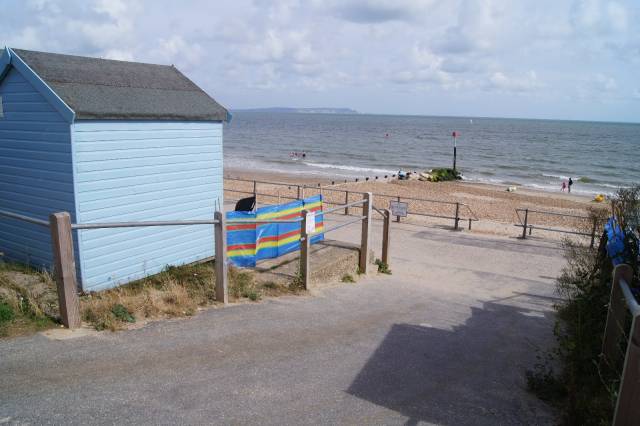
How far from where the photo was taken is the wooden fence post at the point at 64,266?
5336 millimetres

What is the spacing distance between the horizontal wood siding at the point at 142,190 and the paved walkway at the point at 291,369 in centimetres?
216

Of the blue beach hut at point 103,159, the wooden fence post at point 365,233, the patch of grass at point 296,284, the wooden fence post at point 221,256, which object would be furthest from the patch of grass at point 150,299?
the wooden fence post at point 365,233

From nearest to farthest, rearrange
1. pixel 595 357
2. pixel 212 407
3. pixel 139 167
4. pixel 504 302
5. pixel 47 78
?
pixel 212 407
pixel 595 357
pixel 47 78
pixel 139 167
pixel 504 302

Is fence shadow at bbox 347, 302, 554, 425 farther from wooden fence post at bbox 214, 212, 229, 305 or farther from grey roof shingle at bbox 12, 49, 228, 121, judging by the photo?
grey roof shingle at bbox 12, 49, 228, 121

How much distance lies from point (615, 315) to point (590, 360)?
1.86 ft

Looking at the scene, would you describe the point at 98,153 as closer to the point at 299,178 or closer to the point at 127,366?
the point at 127,366

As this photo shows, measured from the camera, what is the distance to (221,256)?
6684 mm

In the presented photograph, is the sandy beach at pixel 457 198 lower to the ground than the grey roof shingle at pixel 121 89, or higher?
lower

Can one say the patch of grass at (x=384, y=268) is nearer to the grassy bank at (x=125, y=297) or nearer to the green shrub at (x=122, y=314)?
the grassy bank at (x=125, y=297)

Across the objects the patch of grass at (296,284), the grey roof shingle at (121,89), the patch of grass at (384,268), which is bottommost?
the patch of grass at (384,268)

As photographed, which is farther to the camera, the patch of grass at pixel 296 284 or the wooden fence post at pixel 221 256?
the patch of grass at pixel 296 284

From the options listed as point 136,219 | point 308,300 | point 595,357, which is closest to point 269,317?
point 308,300

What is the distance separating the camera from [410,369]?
5434 millimetres

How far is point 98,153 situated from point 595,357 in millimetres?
6429
